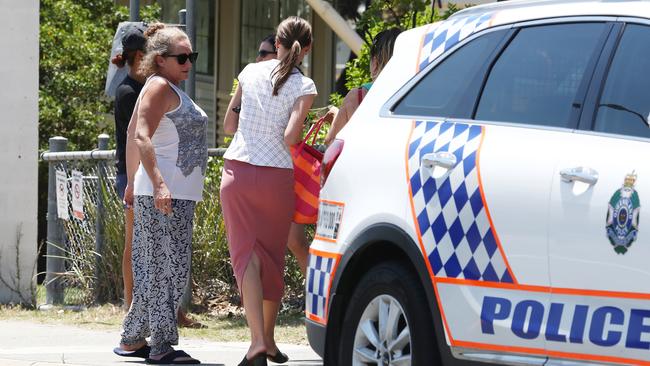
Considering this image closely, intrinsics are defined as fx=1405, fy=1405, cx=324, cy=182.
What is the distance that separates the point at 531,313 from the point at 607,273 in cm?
38

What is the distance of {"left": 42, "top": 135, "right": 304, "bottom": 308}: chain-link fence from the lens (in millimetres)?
10039

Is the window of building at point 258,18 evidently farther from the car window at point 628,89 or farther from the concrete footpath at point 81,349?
the car window at point 628,89

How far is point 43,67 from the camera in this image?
1781cm

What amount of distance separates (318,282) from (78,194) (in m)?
5.33

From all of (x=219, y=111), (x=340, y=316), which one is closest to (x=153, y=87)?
(x=340, y=316)

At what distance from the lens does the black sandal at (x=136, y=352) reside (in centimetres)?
782

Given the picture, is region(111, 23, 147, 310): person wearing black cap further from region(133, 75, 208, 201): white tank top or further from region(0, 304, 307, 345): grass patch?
region(133, 75, 208, 201): white tank top

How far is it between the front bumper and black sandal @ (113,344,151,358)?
2227 mm

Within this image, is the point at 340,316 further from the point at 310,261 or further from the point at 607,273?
the point at 607,273

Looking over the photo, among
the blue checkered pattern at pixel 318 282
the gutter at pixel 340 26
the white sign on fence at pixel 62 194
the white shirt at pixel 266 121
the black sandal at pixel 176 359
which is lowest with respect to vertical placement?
the black sandal at pixel 176 359

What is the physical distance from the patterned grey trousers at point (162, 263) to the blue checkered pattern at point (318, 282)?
1.78 metres

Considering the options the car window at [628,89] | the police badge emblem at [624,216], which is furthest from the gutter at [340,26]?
the police badge emblem at [624,216]

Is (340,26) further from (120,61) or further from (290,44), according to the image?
(290,44)

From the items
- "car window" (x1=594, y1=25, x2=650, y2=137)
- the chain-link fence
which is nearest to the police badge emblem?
"car window" (x1=594, y1=25, x2=650, y2=137)
